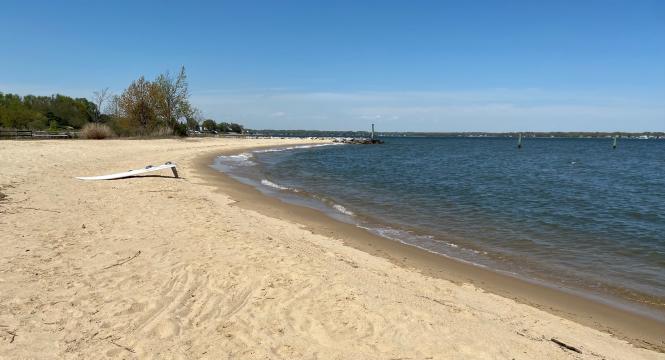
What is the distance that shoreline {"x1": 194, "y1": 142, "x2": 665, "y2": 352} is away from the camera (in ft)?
20.2

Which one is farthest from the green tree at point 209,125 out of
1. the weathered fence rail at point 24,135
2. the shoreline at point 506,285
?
the shoreline at point 506,285

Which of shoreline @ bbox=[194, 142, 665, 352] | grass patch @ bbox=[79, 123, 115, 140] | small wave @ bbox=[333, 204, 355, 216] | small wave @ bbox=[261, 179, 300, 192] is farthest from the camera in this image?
grass patch @ bbox=[79, 123, 115, 140]

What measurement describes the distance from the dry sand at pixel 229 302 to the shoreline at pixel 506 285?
367 millimetres

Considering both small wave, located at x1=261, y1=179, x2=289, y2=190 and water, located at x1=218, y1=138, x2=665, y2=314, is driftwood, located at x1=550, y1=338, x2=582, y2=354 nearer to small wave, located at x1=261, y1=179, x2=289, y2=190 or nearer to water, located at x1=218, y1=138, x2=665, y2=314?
water, located at x1=218, y1=138, x2=665, y2=314

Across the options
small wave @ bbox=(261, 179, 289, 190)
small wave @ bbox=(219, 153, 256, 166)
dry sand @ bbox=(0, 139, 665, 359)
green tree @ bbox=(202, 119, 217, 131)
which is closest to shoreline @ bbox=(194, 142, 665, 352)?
dry sand @ bbox=(0, 139, 665, 359)

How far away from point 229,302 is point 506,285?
5.01 metres

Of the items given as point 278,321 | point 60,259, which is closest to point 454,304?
point 278,321

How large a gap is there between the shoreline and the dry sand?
0.37 meters

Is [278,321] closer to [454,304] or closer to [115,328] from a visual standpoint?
[115,328]

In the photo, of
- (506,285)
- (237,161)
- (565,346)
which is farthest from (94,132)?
(565,346)

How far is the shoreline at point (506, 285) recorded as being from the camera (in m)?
6.15

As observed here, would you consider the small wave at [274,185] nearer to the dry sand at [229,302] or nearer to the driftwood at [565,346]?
the dry sand at [229,302]

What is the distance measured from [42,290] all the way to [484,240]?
9.64 metres

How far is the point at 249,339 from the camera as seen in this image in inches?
179
